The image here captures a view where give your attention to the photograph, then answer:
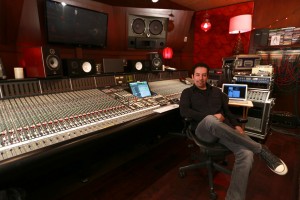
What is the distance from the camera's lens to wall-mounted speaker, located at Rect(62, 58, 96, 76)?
6.30ft

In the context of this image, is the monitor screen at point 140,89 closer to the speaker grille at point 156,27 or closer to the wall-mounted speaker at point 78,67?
the wall-mounted speaker at point 78,67

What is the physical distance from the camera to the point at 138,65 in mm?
2689

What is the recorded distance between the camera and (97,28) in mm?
2451

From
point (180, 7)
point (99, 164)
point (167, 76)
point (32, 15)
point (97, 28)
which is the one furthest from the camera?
point (180, 7)

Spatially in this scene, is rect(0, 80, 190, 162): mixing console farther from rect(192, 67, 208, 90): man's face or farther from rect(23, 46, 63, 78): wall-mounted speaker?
rect(192, 67, 208, 90): man's face

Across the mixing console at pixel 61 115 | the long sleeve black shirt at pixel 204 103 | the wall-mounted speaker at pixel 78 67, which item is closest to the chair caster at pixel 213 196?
the long sleeve black shirt at pixel 204 103

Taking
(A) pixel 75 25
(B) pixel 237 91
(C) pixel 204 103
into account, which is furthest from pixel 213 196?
(A) pixel 75 25

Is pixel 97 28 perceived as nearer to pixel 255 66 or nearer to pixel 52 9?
pixel 52 9

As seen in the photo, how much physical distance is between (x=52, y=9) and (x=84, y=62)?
0.63m

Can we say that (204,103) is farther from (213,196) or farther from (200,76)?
(213,196)

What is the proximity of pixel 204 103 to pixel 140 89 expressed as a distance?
2.59 ft

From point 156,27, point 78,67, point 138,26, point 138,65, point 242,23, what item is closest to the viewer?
point 78,67

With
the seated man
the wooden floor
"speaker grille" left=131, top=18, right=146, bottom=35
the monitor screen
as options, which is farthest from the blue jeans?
"speaker grille" left=131, top=18, right=146, bottom=35

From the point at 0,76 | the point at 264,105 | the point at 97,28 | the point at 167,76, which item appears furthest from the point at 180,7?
the point at 0,76
